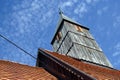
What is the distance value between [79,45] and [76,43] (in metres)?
0.30

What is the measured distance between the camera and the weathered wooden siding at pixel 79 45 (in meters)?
18.7

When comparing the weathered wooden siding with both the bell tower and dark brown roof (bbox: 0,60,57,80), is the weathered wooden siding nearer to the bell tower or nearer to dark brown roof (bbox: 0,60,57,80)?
the bell tower

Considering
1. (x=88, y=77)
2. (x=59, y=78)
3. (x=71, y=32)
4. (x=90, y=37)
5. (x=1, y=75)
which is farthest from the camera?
(x=90, y=37)

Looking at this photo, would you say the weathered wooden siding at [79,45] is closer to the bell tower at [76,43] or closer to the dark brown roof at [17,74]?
the bell tower at [76,43]

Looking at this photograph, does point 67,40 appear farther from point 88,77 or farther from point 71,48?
A: point 88,77

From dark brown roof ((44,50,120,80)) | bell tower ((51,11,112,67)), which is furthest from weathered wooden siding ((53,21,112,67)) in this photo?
dark brown roof ((44,50,120,80))

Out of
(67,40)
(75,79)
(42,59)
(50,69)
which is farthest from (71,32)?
(75,79)

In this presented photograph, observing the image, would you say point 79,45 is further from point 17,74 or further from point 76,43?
point 17,74

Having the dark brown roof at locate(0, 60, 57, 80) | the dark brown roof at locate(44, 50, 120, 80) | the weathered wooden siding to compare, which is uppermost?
the weathered wooden siding

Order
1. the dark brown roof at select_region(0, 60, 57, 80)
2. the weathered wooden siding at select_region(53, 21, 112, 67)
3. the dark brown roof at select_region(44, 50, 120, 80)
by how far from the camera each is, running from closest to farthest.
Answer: the dark brown roof at select_region(0, 60, 57, 80), the dark brown roof at select_region(44, 50, 120, 80), the weathered wooden siding at select_region(53, 21, 112, 67)

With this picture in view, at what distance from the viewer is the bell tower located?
61.6 ft

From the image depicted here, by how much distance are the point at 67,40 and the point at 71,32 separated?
854mm

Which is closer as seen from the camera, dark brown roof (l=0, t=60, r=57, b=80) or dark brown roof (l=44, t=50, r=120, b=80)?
dark brown roof (l=0, t=60, r=57, b=80)

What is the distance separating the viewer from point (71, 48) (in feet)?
63.0
